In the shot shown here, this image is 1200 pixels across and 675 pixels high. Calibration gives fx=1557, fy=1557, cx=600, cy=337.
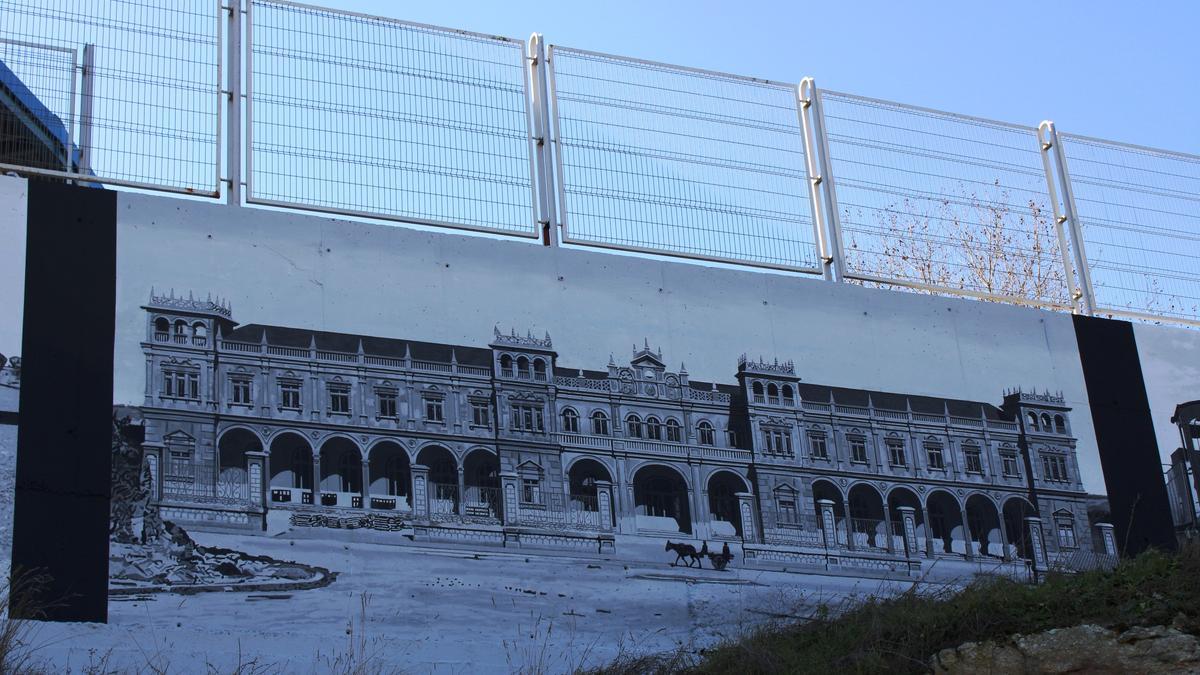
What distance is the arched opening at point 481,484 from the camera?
14.5 meters

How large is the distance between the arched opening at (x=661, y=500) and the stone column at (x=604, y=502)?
295 mm

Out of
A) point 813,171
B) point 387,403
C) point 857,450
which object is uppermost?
point 813,171

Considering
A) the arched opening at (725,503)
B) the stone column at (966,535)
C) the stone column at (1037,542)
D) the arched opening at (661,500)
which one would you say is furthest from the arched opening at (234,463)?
the stone column at (1037,542)

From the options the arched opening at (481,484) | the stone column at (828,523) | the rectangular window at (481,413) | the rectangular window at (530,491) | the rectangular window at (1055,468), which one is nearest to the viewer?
the arched opening at (481,484)

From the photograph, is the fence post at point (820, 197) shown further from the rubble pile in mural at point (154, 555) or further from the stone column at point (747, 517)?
the rubble pile in mural at point (154, 555)

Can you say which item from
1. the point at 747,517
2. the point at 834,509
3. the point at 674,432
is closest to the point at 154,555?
the point at 674,432

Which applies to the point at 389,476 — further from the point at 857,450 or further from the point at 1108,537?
the point at 1108,537

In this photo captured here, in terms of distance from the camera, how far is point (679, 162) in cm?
1603

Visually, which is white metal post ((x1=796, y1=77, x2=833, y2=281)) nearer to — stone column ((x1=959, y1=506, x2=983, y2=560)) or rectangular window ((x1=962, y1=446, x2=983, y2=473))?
rectangular window ((x1=962, y1=446, x2=983, y2=473))

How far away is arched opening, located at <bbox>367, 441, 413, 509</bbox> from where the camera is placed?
46.7 feet

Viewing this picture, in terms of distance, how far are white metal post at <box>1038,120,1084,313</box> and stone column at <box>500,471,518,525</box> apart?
7070 millimetres

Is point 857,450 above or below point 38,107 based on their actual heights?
below

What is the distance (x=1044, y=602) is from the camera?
12758mm

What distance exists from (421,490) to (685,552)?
264 cm
